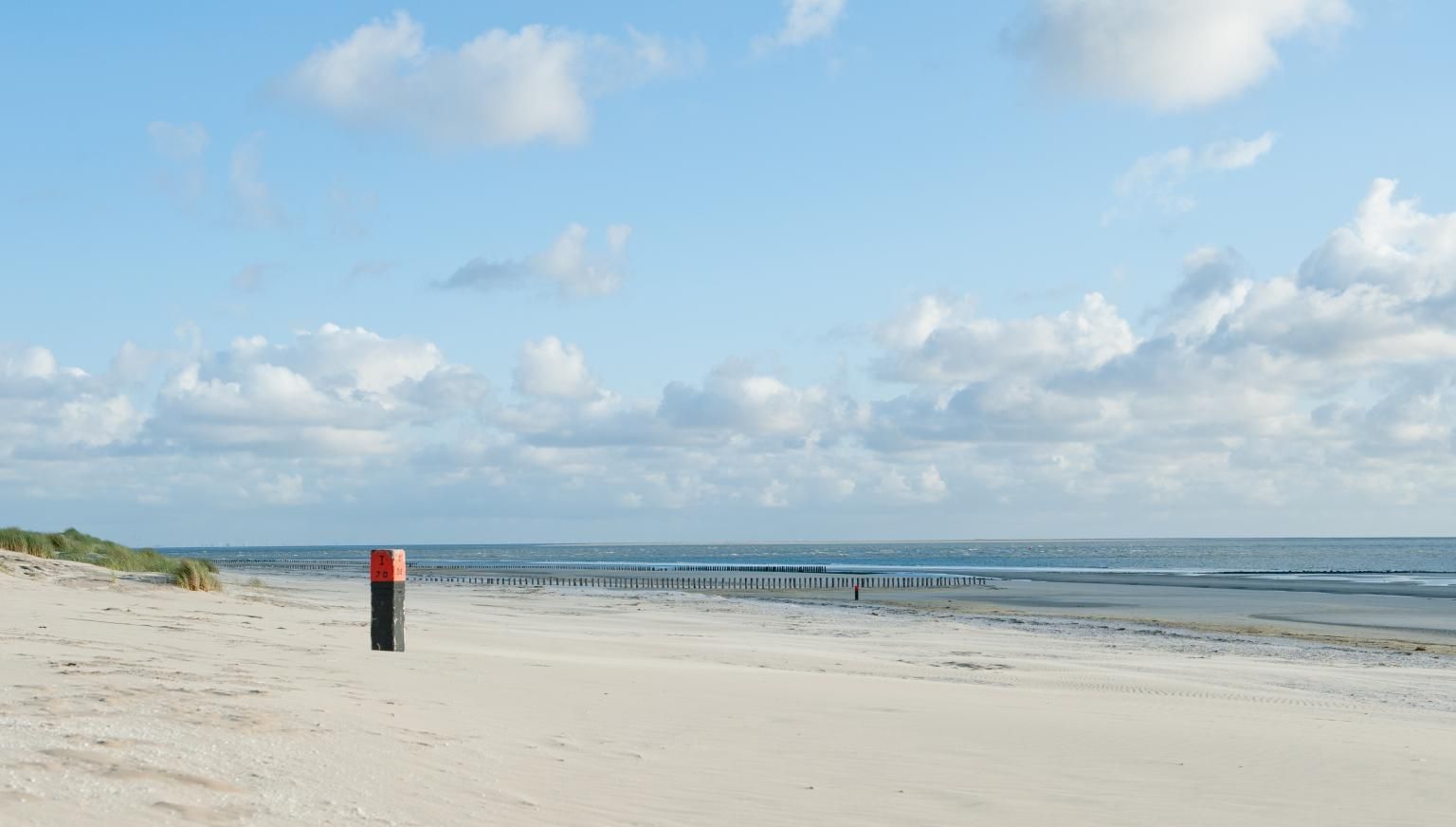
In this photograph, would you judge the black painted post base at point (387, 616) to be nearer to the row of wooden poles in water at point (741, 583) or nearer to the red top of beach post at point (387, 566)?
the red top of beach post at point (387, 566)

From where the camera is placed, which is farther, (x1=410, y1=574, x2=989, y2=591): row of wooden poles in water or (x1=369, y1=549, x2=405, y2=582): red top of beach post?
(x1=410, y1=574, x2=989, y2=591): row of wooden poles in water

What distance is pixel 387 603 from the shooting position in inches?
537

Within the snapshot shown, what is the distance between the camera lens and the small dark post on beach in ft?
44.7

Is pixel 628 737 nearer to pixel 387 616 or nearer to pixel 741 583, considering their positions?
→ pixel 387 616

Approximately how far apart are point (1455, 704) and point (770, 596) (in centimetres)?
3836

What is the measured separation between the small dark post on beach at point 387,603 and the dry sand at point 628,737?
0.49 meters

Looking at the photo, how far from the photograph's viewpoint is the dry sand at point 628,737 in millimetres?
5742

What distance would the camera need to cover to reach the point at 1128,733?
33.4 feet

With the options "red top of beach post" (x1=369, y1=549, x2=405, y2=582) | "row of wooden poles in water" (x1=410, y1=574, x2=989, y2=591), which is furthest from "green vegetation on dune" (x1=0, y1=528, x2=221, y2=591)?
"row of wooden poles in water" (x1=410, y1=574, x2=989, y2=591)

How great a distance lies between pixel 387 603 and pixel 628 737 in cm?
613

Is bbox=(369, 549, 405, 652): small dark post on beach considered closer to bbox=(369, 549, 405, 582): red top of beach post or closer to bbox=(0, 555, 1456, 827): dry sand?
bbox=(369, 549, 405, 582): red top of beach post

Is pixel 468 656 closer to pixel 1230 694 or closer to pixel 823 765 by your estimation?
pixel 823 765

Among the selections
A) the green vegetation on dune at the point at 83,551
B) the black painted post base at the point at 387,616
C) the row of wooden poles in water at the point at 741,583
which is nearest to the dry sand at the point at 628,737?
the black painted post base at the point at 387,616

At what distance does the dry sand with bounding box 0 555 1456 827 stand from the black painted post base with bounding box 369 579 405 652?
466mm
